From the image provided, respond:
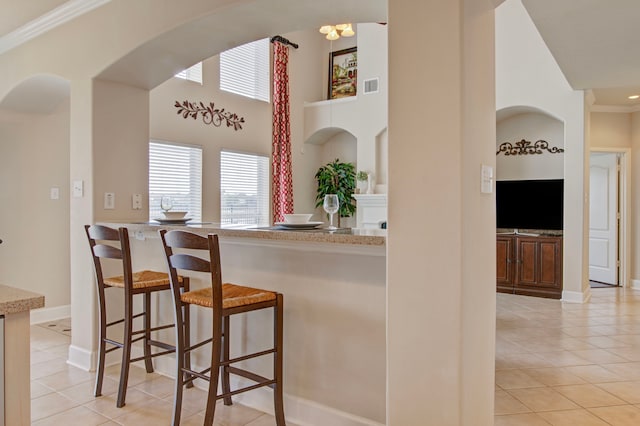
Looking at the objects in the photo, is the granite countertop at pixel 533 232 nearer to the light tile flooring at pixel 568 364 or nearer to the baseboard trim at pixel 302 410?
the light tile flooring at pixel 568 364

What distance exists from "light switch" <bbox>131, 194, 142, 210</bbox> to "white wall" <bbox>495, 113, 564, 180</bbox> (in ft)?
17.3

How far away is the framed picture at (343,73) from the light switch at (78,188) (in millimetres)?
6428

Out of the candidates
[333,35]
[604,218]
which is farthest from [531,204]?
[333,35]

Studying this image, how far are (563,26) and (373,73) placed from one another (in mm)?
4630

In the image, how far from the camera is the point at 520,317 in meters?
4.84

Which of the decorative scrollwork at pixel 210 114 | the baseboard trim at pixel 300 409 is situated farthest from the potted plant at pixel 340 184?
the baseboard trim at pixel 300 409

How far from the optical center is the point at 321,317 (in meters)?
2.41

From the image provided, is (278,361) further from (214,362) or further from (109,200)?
(109,200)

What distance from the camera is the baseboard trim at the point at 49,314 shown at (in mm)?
4562

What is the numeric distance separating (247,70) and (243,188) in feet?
6.54

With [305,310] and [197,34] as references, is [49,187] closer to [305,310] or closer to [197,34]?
[197,34]

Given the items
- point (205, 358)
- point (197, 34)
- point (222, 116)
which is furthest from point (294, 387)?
point (222, 116)

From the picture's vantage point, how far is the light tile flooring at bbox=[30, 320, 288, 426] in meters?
2.51

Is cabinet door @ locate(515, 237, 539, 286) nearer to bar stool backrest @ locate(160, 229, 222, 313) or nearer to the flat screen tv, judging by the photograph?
the flat screen tv
